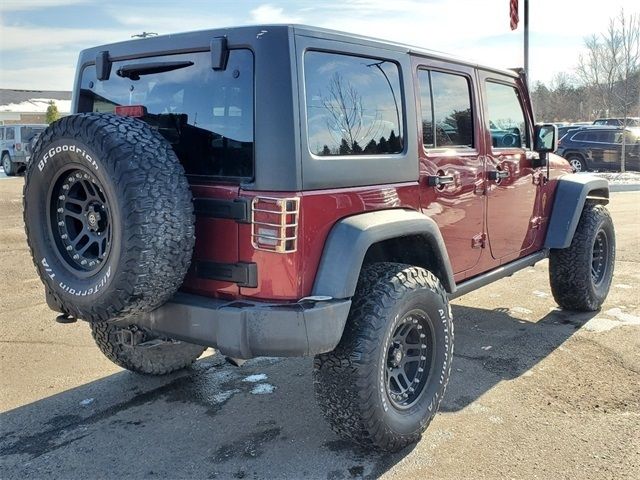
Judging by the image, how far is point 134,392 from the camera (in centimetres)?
384

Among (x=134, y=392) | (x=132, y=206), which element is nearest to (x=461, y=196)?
(x=132, y=206)

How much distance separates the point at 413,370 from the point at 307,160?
4.38ft

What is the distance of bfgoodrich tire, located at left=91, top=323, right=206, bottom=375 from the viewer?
12.2 feet

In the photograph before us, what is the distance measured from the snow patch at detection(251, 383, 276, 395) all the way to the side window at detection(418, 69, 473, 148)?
178cm

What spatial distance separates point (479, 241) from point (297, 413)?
1.62m

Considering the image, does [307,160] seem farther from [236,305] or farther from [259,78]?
→ [236,305]

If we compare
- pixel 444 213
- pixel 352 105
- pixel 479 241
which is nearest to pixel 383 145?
pixel 352 105

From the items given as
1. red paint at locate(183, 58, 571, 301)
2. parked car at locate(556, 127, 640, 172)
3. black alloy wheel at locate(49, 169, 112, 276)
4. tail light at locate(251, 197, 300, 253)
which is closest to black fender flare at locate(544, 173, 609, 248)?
red paint at locate(183, 58, 571, 301)

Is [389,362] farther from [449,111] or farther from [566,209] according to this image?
[566,209]

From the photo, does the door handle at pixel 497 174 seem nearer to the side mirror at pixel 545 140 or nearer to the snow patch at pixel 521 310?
the side mirror at pixel 545 140

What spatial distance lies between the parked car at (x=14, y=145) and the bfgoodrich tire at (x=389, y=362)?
20.7 m

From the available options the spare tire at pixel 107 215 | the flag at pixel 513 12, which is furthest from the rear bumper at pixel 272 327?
the flag at pixel 513 12

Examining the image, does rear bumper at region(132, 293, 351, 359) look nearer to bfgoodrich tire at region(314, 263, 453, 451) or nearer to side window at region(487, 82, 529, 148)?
bfgoodrich tire at region(314, 263, 453, 451)

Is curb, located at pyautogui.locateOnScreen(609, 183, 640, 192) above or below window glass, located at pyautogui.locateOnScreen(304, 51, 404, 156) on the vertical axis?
below
